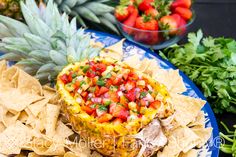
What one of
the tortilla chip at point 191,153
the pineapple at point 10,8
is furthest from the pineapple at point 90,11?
the tortilla chip at point 191,153

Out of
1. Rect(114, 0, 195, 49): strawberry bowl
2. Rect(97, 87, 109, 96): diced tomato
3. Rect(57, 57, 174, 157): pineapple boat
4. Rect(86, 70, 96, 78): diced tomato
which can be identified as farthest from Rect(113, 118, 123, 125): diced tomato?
Rect(114, 0, 195, 49): strawberry bowl

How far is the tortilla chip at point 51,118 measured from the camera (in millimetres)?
1676

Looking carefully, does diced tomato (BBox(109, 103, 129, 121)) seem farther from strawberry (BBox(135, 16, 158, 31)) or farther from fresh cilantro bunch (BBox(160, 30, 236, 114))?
strawberry (BBox(135, 16, 158, 31))

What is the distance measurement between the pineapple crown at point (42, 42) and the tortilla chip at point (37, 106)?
0.50 ft

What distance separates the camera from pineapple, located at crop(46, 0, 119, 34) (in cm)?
230

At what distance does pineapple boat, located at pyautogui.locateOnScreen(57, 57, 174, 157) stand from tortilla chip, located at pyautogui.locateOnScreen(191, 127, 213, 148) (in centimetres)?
15

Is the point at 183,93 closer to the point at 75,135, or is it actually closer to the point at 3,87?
the point at 75,135

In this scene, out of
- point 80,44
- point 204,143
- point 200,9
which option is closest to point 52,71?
point 80,44

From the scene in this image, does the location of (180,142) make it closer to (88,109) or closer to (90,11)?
(88,109)

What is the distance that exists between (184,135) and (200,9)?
1.10 meters

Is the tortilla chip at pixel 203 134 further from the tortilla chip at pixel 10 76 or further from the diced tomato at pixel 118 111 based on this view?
the tortilla chip at pixel 10 76

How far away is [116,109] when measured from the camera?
1.57m

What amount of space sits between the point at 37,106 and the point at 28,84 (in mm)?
146

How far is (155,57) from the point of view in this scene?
2.12 metres
